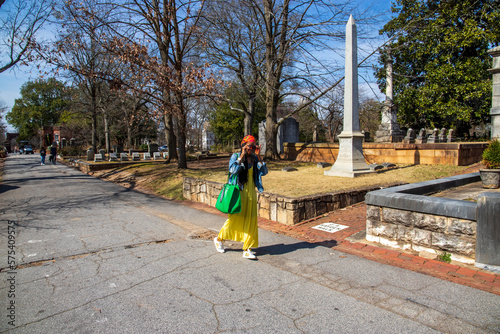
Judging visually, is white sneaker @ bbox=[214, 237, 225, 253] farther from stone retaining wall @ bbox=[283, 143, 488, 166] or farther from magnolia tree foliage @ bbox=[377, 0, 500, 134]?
magnolia tree foliage @ bbox=[377, 0, 500, 134]

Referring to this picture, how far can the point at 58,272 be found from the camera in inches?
167

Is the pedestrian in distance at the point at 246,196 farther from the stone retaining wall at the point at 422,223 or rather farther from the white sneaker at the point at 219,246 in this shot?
the stone retaining wall at the point at 422,223

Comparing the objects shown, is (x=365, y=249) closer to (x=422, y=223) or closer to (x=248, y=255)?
(x=422, y=223)

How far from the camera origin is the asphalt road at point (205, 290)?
306cm

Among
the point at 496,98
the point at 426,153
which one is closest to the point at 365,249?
the point at 426,153

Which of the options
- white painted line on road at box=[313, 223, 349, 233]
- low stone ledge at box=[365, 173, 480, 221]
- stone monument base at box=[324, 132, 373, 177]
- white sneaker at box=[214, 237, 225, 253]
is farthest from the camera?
stone monument base at box=[324, 132, 373, 177]

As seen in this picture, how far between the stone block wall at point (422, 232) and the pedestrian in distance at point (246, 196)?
2.17m

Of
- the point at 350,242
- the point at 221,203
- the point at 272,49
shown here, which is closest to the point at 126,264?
the point at 221,203

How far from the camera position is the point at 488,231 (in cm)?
426

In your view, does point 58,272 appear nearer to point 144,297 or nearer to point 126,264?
point 126,264

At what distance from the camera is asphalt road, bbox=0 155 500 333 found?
3064 millimetres

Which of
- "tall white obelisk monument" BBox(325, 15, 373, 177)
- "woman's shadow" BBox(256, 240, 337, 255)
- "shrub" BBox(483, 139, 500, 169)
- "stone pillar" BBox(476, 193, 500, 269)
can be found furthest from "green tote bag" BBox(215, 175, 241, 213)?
"tall white obelisk monument" BBox(325, 15, 373, 177)

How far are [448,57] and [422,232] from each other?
20114mm

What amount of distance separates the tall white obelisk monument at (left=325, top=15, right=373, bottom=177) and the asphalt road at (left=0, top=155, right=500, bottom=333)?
234 inches
